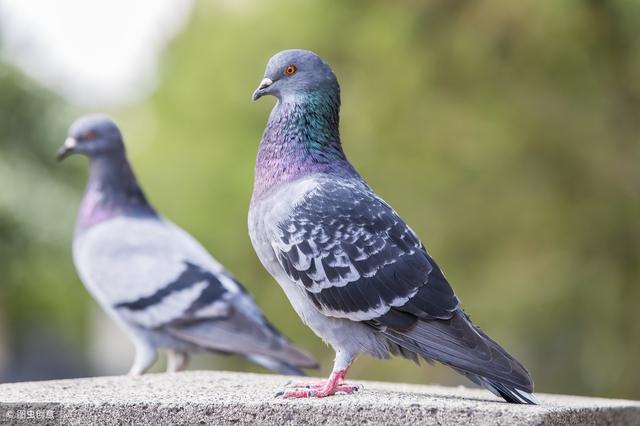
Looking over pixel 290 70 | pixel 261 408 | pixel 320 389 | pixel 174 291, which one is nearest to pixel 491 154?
pixel 174 291

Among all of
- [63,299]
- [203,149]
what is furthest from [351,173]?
[63,299]

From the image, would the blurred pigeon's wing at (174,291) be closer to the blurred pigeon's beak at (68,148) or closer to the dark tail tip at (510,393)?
the blurred pigeon's beak at (68,148)

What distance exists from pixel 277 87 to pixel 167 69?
1074 centimetres

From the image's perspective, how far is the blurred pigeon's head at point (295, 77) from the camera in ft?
14.1

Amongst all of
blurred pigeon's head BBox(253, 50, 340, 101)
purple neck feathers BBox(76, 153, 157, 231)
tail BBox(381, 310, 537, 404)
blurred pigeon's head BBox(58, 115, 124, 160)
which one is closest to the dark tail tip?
A: tail BBox(381, 310, 537, 404)

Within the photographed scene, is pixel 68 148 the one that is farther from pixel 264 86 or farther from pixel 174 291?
pixel 264 86

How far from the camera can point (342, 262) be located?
3.98 meters

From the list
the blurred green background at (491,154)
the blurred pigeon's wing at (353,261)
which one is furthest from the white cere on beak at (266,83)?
the blurred green background at (491,154)

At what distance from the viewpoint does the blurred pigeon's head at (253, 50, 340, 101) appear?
14.1 feet

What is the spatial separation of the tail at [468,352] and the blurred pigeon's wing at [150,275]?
2218 millimetres

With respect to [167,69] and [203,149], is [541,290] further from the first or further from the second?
[167,69]

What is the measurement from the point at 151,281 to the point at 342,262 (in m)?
2.36

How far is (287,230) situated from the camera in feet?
13.2

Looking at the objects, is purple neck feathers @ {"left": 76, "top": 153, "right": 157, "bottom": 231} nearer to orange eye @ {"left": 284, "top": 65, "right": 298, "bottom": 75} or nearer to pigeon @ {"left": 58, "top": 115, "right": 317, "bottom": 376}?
pigeon @ {"left": 58, "top": 115, "right": 317, "bottom": 376}
